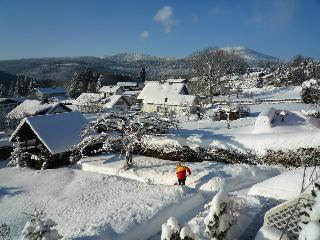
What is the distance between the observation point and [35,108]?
169ft

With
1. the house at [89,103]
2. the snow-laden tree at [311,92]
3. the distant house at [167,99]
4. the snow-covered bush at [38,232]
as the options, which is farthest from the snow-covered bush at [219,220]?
the house at [89,103]

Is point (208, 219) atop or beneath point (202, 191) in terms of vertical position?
atop

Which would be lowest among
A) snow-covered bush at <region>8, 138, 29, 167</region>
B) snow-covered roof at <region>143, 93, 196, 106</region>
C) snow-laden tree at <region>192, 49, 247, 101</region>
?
snow-covered bush at <region>8, 138, 29, 167</region>

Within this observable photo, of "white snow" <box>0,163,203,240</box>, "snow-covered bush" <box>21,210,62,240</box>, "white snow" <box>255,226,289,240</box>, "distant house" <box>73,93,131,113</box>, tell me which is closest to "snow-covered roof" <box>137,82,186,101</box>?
"distant house" <box>73,93,131,113</box>

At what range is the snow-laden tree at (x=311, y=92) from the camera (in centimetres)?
4338

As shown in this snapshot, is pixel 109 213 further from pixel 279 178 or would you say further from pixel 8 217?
pixel 279 178

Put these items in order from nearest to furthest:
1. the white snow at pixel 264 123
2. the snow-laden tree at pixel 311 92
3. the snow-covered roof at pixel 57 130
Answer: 1. the snow-covered roof at pixel 57 130
2. the white snow at pixel 264 123
3. the snow-laden tree at pixel 311 92

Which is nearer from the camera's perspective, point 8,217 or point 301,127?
point 8,217

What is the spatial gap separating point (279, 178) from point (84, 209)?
9154 mm

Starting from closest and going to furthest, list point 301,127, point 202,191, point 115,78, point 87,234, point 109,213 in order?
point 87,234 → point 109,213 → point 202,191 → point 301,127 → point 115,78

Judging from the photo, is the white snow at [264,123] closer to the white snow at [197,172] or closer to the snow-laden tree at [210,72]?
the white snow at [197,172]

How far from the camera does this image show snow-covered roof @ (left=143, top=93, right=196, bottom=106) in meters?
55.1

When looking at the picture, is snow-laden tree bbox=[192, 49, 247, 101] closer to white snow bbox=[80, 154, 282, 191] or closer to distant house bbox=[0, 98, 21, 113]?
distant house bbox=[0, 98, 21, 113]

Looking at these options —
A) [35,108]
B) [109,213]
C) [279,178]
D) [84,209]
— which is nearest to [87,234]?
[109,213]
